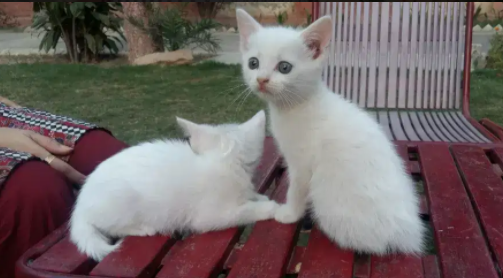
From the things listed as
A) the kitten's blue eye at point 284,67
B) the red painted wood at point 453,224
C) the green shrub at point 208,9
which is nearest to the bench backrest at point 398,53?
the red painted wood at point 453,224

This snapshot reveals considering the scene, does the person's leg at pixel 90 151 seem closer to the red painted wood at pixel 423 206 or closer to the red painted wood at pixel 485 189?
the red painted wood at pixel 423 206

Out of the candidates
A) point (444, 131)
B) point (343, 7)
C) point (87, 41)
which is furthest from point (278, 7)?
point (444, 131)

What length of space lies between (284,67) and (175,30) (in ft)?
21.4

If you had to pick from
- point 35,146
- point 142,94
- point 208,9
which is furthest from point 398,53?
point 208,9

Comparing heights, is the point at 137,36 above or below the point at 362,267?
above

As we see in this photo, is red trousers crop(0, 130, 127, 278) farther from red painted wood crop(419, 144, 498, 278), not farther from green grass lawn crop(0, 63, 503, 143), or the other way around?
green grass lawn crop(0, 63, 503, 143)

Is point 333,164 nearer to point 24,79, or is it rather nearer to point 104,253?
point 104,253

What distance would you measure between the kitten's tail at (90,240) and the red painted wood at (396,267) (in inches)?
28.5

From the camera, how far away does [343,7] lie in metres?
3.63

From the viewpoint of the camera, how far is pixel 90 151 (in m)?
2.39

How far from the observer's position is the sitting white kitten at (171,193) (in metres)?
1.61

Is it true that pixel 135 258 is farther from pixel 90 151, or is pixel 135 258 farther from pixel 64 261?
pixel 90 151

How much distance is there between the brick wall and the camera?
11.4m

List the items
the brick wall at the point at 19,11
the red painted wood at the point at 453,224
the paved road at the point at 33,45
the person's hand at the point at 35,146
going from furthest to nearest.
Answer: the brick wall at the point at 19,11 < the paved road at the point at 33,45 < the person's hand at the point at 35,146 < the red painted wood at the point at 453,224
